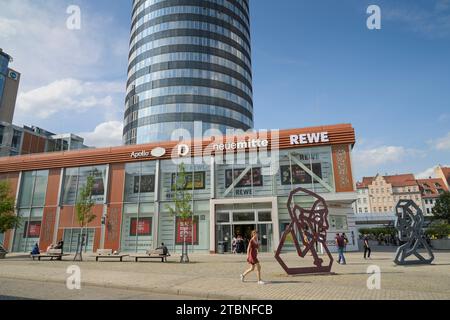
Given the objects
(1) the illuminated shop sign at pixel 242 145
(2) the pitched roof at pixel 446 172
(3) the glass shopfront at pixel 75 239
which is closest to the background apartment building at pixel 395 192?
(2) the pitched roof at pixel 446 172

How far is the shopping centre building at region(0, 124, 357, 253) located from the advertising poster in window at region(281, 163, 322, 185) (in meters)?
0.09

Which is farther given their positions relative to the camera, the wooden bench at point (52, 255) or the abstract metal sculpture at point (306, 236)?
the wooden bench at point (52, 255)

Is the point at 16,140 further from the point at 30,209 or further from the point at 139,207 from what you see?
the point at 139,207

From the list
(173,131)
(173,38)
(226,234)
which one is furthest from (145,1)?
(226,234)

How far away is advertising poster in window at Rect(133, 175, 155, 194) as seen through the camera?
2991 centimetres

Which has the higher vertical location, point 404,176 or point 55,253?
point 404,176

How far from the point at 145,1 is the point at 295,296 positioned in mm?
Result: 75942

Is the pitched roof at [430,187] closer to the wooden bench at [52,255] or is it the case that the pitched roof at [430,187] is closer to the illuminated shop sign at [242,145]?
the illuminated shop sign at [242,145]

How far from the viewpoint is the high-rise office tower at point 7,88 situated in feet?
257

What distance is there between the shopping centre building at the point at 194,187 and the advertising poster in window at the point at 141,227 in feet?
0.31
